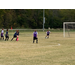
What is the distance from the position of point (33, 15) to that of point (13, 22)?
31.0ft

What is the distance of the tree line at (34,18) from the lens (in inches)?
2872

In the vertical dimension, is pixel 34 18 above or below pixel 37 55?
above

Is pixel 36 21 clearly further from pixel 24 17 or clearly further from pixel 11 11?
pixel 11 11

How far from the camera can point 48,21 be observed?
7769cm

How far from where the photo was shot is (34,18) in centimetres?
7906

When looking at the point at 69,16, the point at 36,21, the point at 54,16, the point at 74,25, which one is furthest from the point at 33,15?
the point at 74,25

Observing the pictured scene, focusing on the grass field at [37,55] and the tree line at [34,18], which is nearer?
the grass field at [37,55]

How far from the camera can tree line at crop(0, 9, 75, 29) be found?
72.9 meters

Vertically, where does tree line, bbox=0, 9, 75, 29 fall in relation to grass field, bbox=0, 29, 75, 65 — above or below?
above

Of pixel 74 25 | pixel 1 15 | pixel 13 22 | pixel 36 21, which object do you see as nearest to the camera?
pixel 74 25

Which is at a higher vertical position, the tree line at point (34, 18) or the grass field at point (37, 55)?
the tree line at point (34, 18)

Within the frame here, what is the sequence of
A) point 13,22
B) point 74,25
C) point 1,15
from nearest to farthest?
point 74,25
point 1,15
point 13,22

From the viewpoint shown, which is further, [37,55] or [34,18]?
[34,18]

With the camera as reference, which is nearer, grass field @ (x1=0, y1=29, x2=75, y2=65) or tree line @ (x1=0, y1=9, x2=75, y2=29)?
grass field @ (x1=0, y1=29, x2=75, y2=65)
